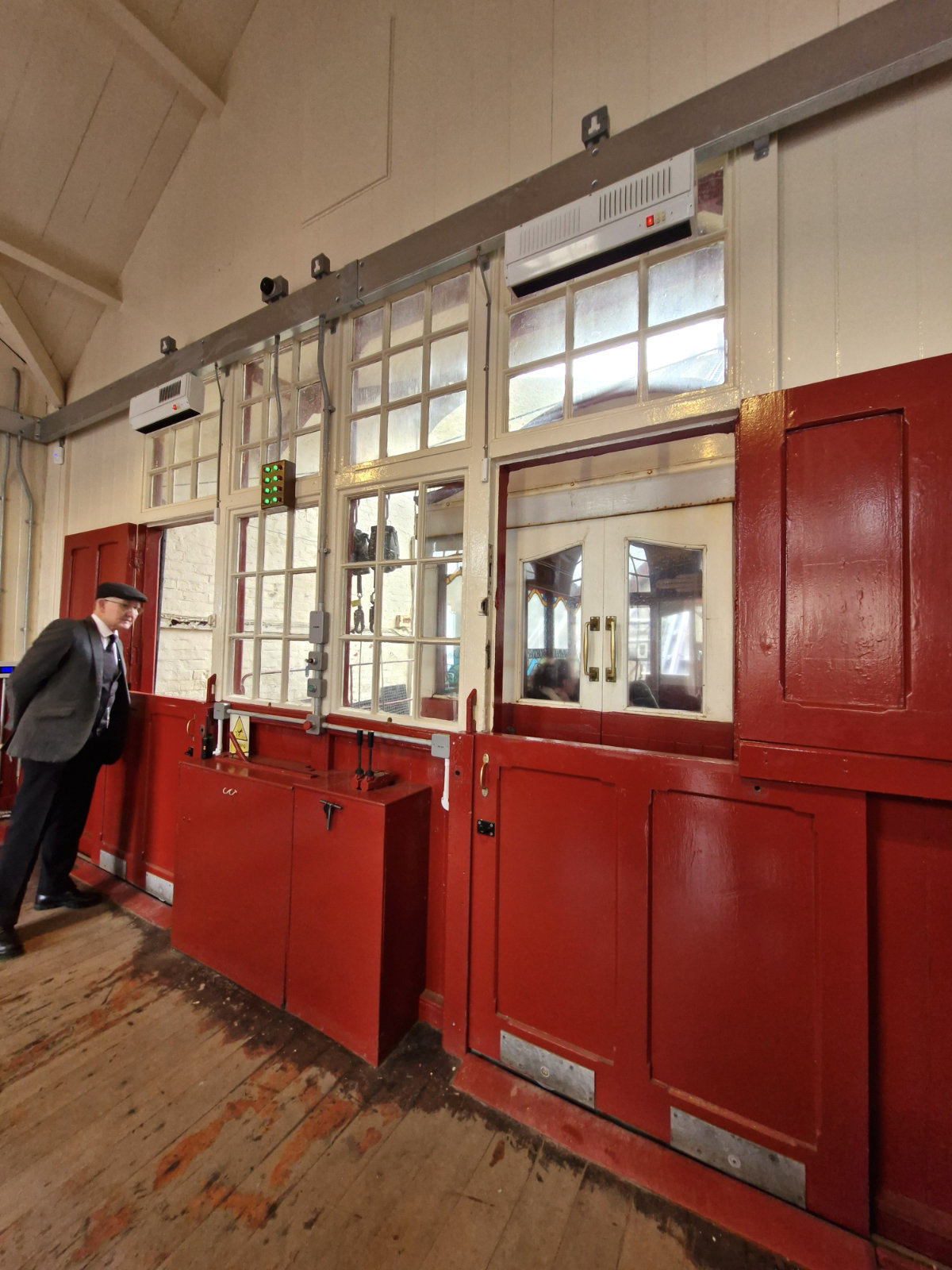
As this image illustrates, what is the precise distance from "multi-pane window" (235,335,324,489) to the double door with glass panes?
4.02 feet

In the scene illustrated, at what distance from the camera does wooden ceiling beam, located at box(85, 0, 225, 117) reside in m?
2.38

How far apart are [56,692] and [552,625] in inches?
101

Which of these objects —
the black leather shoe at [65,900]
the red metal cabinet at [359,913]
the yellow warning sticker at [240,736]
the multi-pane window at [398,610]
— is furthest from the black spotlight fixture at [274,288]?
the black leather shoe at [65,900]

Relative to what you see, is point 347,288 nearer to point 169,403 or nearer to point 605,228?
point 605,228

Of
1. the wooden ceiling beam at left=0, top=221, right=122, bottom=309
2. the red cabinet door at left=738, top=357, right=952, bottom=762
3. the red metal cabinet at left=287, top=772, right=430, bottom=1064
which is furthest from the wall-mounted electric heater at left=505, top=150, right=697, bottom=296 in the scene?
the wooden ceiling beam at left=0, top=221, right=122, bottom=309

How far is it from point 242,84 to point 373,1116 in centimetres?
477

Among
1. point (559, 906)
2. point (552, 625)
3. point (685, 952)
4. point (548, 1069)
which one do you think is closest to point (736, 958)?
point (685, 952)

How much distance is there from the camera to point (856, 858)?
48.2 inches

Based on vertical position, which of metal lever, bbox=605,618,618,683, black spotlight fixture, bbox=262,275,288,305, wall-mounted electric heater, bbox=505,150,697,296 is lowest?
metal lever, bbox=605,618,618,683

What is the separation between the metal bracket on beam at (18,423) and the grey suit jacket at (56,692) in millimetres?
2318

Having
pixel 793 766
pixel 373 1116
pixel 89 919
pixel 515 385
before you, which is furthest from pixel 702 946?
pixel 89 919

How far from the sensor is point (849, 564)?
1.22 meters

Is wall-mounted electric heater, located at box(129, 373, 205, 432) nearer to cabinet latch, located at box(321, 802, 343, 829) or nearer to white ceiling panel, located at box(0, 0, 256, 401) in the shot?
white ceiling panel, located at box(0, 0, 256, 401)

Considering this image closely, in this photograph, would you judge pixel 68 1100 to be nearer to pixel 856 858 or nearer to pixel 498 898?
pixel 498 898
